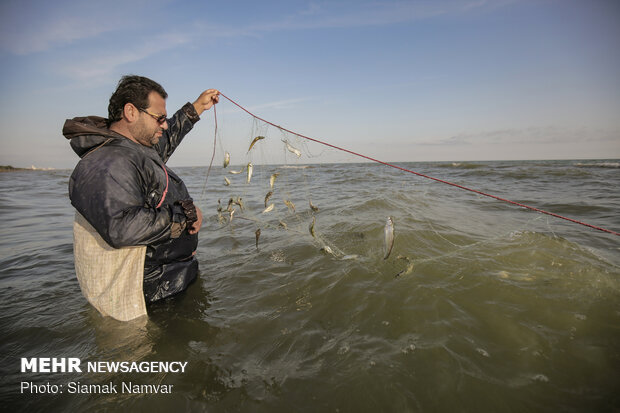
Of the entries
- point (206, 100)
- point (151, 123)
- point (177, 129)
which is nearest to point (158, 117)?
point (151, 123)

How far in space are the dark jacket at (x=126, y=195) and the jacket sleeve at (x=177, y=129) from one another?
1006mm

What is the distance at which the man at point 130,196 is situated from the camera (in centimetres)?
219

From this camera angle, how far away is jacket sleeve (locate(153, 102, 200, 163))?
3.82 metres

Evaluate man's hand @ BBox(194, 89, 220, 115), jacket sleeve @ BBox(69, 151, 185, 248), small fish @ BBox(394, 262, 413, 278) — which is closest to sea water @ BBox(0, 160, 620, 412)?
small fish @ BBox(394, 262, 413, 278)

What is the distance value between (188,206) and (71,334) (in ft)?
5.98

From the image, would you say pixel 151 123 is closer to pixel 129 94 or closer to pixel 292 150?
pixel 129 94

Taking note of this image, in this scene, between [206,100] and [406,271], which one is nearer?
[406,271]

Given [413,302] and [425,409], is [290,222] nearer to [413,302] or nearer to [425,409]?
[413,302]

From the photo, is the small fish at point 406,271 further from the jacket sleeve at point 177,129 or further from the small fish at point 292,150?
the jacket sleeve at point 177,129

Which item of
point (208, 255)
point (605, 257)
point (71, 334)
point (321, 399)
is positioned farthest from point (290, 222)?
point (605, 257)

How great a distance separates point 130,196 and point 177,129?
6.53 feet

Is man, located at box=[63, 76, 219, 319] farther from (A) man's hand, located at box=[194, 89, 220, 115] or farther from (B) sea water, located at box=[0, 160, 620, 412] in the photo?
(A) man's hand, located at box=[194, 89, 220, 115]

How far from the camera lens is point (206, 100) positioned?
13.6 feet

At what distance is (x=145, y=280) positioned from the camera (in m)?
2.88
